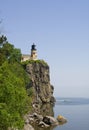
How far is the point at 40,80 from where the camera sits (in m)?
130

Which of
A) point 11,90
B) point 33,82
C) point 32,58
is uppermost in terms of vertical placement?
point 32,58

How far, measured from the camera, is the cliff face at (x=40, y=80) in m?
126

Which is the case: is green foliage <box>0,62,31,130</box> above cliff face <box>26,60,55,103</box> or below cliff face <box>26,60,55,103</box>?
below

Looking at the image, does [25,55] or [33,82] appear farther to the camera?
[25,55]

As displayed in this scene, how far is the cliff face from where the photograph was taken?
12588 centimetres

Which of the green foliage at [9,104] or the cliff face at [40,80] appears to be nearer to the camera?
the green foliage at [9,104]

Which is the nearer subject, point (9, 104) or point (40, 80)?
point (9, 104)

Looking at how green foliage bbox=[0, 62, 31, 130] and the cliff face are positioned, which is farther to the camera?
the cliff face

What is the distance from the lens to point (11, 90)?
131ft

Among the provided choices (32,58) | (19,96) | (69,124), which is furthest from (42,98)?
(19,96)

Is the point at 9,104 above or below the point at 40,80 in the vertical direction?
below

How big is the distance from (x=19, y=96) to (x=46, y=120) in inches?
1135

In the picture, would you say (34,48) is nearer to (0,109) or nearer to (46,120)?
(46,120)

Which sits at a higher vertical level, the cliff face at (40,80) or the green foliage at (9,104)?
the cliff face at (40,80)
